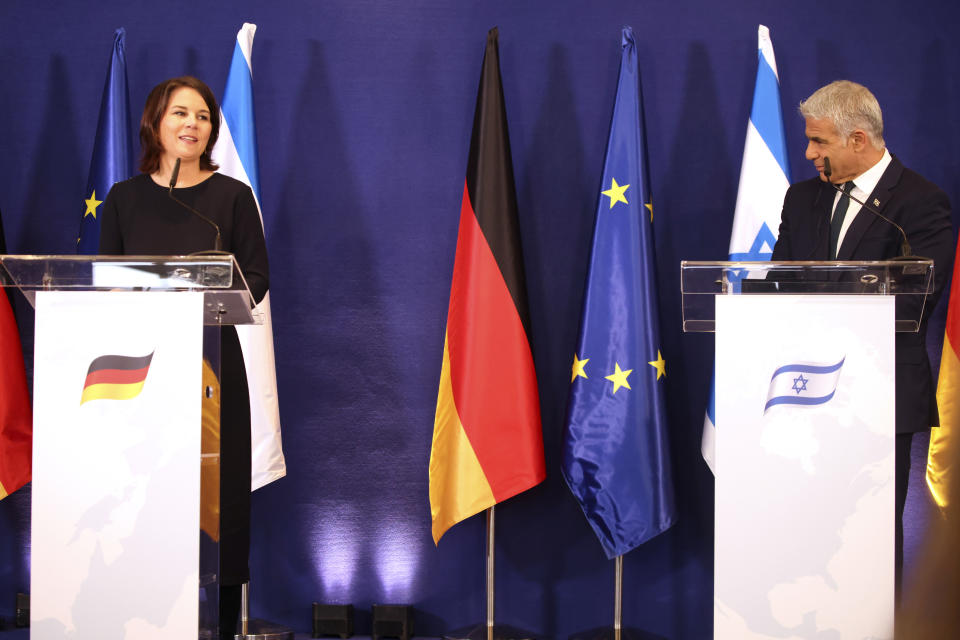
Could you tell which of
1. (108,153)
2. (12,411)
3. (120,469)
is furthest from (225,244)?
(12,411)

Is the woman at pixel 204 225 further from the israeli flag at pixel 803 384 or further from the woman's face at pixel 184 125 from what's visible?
the israeli flag at pixel 803 384

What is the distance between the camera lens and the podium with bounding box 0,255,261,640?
1799mm

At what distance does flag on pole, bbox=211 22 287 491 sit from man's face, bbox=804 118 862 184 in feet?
5.97

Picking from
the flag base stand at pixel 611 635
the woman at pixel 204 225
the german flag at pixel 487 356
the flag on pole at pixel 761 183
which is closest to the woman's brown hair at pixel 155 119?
the woman at pixel 204 225

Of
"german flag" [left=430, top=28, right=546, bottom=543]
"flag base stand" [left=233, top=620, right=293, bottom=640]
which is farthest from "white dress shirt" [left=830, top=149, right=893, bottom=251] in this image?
"flag base stand" [left=233, top=620, right=293, bottom=640]

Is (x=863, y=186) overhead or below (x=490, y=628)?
overhead

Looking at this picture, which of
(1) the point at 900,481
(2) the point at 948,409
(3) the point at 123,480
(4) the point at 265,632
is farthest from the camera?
(4) the point at 265,632

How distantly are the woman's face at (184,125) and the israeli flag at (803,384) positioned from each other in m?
1.60

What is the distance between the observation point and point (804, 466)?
183cm

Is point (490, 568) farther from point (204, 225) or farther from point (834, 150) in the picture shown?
point (834, 150)

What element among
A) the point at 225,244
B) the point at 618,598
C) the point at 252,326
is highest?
the point at 225,244

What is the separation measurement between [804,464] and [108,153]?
8.53 feet

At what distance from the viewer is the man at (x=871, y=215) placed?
86.7 inches

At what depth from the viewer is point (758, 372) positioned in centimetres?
184
